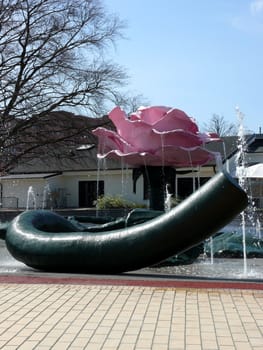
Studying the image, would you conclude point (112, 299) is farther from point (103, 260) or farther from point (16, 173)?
point (16, 173)

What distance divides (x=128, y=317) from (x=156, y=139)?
27.8 ft

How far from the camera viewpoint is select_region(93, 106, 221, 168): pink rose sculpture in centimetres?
1455

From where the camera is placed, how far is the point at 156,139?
47.9ft

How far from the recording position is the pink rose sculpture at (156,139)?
14547mm

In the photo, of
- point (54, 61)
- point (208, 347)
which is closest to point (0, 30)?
point (54, 61)

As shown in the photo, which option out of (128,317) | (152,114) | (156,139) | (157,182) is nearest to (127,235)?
(128,317)

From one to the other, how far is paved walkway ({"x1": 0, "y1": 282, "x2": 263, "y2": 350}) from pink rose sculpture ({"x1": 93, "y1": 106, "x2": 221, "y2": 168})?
6.71 metres

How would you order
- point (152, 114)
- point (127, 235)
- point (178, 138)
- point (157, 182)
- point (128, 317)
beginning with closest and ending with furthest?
point (128, 317) → point (127, 235) → point (178, 138) → point (152, 114) → point (157, 182)

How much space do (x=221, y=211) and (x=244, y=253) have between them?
13.1 ft

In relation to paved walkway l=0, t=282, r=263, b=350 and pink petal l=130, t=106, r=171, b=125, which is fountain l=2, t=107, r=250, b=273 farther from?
pink petal l=130, t=106, r=171, b=125

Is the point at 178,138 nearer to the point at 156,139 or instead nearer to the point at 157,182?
the point at 156,139

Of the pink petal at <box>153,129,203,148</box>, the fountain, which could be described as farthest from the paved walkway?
the pink petal at <box>153,129,203,148</box>

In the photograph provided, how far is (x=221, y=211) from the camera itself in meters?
8.59

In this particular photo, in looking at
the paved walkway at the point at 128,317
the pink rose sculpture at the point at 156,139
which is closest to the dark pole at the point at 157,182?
the pink rose sculpture at the point at 156,139
